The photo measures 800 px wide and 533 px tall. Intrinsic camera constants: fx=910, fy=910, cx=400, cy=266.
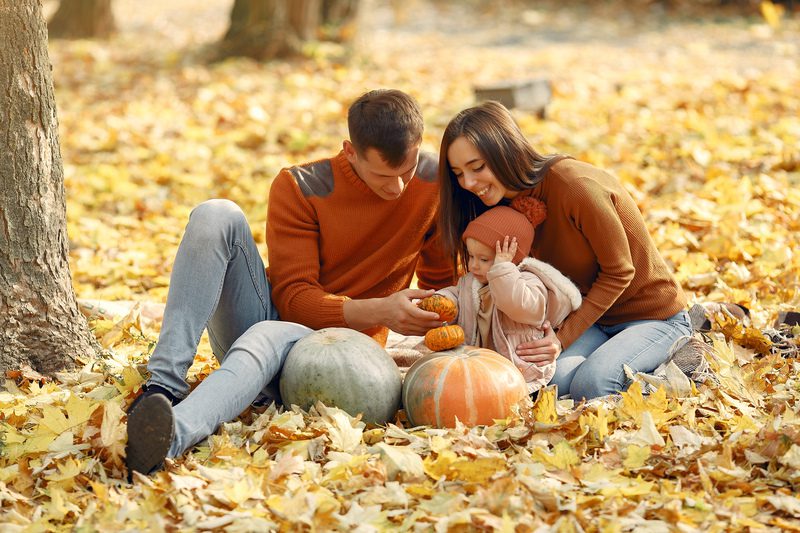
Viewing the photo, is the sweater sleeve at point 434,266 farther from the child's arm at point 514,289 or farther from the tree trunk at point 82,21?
the tree trunk at point 82,21

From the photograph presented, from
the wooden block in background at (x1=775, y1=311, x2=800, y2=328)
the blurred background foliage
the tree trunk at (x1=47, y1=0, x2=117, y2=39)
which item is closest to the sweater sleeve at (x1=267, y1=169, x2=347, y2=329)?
the blurred background foliage

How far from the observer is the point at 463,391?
3145 mm

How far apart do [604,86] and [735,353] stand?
6.38 metres

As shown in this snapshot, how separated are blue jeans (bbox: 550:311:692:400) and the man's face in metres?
0.94

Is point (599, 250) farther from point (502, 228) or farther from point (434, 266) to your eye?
point (434, 266)

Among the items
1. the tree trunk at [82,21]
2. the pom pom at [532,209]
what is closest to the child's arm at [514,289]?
the pom pom at [532,209]

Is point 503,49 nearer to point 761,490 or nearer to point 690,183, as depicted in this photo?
point 690,183

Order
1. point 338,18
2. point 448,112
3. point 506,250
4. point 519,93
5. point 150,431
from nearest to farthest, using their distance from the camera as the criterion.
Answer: point 150,431 → point 506,250 → point 519,93 → point 448,112 → point 338,18

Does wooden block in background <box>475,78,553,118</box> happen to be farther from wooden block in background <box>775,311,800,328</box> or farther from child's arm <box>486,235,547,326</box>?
child's arm <box>486,235,547,326</box>

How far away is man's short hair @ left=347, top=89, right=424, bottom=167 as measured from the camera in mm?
3375

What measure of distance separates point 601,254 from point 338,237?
1.04 metres

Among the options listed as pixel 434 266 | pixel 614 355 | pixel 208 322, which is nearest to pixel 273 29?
pixel 434 266

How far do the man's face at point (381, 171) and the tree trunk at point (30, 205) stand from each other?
46.1 inches

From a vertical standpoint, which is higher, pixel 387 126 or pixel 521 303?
pixel 387 126
